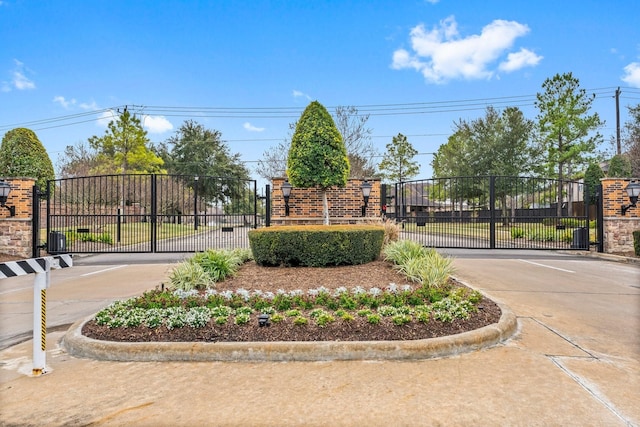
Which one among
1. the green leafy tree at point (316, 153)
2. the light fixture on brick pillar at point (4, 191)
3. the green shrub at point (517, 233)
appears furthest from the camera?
the green shrub at point (517, 233)

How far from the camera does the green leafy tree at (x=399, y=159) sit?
113ft

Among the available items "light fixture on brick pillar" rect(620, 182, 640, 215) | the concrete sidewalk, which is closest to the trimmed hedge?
the concrete sidewalk

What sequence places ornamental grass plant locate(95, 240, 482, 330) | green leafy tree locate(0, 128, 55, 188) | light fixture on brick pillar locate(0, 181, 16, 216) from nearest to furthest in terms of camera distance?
1. ornamental grass plant locate(95, 240, 482, 330)
2. light fixture on brick pillar locate(0, 181, 16, 216)
3. green leafy tree locate(0, 128, 55, 188)

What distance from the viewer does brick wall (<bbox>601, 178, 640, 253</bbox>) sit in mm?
10656

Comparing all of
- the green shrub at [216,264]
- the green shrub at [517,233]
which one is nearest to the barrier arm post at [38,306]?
the green shrub at [216,264]

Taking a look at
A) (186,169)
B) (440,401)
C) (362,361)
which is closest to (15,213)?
(362,361)

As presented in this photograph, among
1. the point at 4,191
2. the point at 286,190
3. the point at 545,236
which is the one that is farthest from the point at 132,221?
the point at 545,236

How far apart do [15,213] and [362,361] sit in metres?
11.3

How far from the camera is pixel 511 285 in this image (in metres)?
6.39

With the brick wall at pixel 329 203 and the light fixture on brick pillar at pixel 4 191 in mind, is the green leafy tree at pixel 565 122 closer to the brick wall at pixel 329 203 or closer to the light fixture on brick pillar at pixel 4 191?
the brick wall at pixel 329 203

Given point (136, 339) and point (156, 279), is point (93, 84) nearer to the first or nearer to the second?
point (156, 279)

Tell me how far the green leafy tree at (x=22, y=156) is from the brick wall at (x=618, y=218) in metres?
17.6

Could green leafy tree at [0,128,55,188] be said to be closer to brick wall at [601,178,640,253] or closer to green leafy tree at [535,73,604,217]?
brick wall at [601,178,640,253]

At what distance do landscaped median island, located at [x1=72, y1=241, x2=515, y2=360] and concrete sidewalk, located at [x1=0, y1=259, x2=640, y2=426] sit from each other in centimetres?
31
